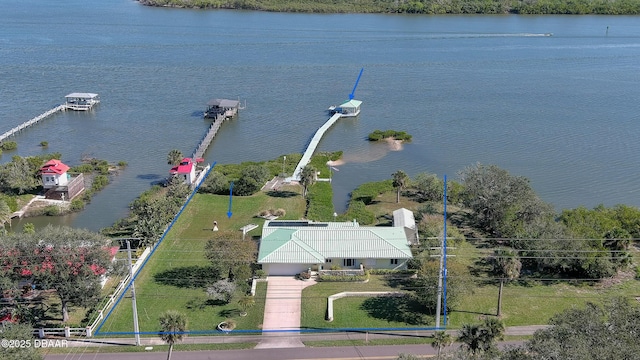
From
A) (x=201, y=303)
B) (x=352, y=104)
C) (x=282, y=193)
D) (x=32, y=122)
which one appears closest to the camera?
(x=201, y=303)

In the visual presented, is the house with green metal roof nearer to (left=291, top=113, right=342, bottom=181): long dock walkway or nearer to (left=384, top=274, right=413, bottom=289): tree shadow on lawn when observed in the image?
(left=384, top=274, right=413, bottom=289): tree shadow on lawn

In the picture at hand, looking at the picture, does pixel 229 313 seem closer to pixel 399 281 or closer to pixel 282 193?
pixel 399 281

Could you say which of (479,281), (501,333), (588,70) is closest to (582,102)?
(588,70)

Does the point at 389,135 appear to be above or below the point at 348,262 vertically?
above

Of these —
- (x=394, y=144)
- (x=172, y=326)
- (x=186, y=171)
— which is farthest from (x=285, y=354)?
(x=394, y=144)

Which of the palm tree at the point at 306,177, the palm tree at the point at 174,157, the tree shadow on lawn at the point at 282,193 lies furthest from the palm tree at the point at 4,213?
the palm tree at the point at 306,177

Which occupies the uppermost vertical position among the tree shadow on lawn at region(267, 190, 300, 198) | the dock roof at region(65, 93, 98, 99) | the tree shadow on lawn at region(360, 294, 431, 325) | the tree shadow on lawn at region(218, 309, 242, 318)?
the dock roof at region(65, 93, 98, 99)

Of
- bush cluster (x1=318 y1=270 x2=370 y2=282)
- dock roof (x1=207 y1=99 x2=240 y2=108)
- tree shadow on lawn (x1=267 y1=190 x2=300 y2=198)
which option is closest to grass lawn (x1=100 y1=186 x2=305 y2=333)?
tree shadow on lawn (x1=267 y1=190 x2=300 y2=198)
